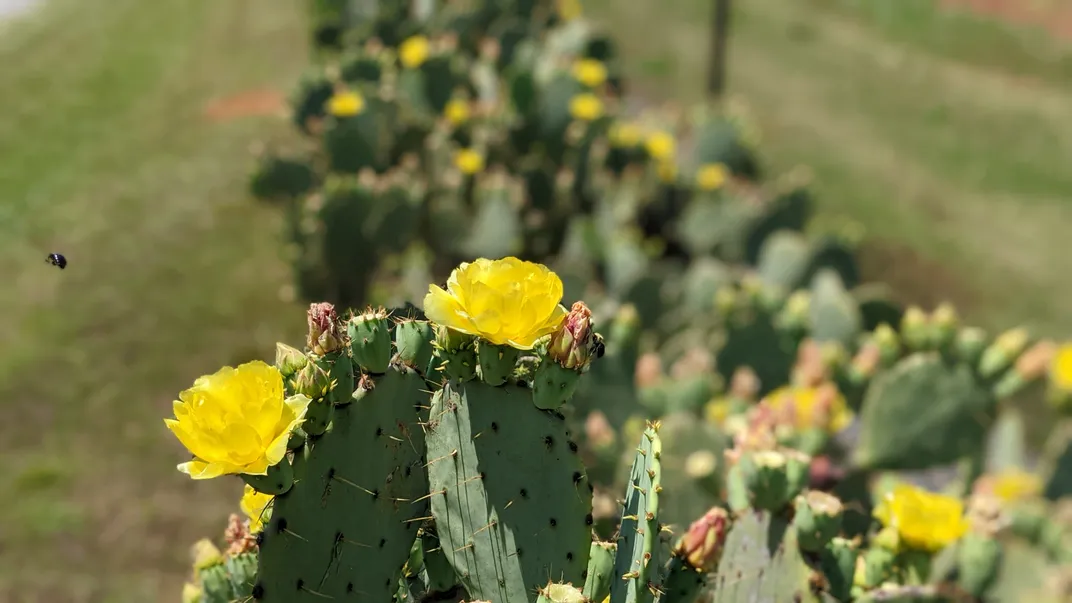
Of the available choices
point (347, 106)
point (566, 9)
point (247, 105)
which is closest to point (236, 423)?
point (347, 106)

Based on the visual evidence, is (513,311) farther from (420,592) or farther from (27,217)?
(27,217)

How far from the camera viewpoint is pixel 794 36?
1014cm

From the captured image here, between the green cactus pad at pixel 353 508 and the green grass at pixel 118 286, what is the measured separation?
2.52 m

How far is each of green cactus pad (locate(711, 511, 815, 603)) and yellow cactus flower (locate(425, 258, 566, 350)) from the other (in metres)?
0.68

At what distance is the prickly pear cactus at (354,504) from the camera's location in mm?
990

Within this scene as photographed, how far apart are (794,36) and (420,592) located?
33.2ft

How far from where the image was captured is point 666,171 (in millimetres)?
5238

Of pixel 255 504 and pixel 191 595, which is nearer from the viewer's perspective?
pixel 255 504

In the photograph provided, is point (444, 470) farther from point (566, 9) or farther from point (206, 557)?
point (566, 9)

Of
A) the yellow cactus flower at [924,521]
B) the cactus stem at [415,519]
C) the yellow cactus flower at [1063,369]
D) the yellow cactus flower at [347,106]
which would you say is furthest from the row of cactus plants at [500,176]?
the cactus stem at [415,519]

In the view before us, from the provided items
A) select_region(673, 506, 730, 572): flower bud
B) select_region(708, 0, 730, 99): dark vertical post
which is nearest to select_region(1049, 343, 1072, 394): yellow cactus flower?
select_region(673, 506, 730, 572): flower bud

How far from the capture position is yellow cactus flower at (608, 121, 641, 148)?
519 cm

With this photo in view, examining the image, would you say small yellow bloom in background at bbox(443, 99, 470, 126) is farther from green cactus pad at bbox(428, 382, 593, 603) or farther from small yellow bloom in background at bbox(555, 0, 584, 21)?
green cactus pad at bbox(428, 382, 593, 603)

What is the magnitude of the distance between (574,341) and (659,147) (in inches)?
175
